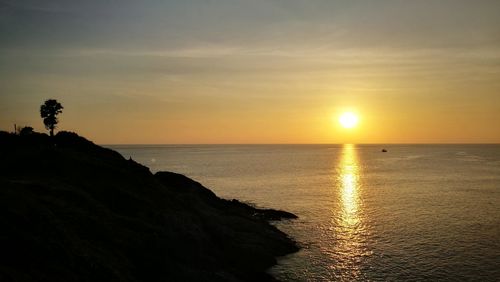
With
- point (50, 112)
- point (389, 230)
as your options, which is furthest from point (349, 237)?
point (50, 112)

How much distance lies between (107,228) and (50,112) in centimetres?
5008

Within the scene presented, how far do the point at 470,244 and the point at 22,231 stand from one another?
186ft

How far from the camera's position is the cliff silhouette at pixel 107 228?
24625 millimetres

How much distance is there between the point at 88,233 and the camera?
31.1 m

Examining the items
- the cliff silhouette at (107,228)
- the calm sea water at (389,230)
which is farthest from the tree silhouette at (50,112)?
the calm sea water at (389,230)

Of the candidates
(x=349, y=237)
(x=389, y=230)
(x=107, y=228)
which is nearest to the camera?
(x=107, y=228)

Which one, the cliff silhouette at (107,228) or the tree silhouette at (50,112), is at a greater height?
the tree silhouette at (50,112)

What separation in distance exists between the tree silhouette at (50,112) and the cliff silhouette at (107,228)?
14.7 m

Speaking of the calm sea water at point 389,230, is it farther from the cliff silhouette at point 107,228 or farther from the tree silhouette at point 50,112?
the tree silhouette at point 50,112

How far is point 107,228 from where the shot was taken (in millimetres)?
32844

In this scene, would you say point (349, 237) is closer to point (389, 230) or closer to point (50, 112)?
point (389, 230)

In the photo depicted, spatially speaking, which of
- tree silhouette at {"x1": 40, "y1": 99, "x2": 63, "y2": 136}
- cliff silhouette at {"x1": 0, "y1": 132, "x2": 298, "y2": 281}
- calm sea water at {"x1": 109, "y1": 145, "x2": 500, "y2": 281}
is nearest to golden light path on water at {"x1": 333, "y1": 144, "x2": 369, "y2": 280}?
calm sea water at {"x1": 109, "y1": 145, "x2": 500, "y2": 281}

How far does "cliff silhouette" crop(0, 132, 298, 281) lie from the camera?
969 inches

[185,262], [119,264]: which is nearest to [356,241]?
[185,262]
